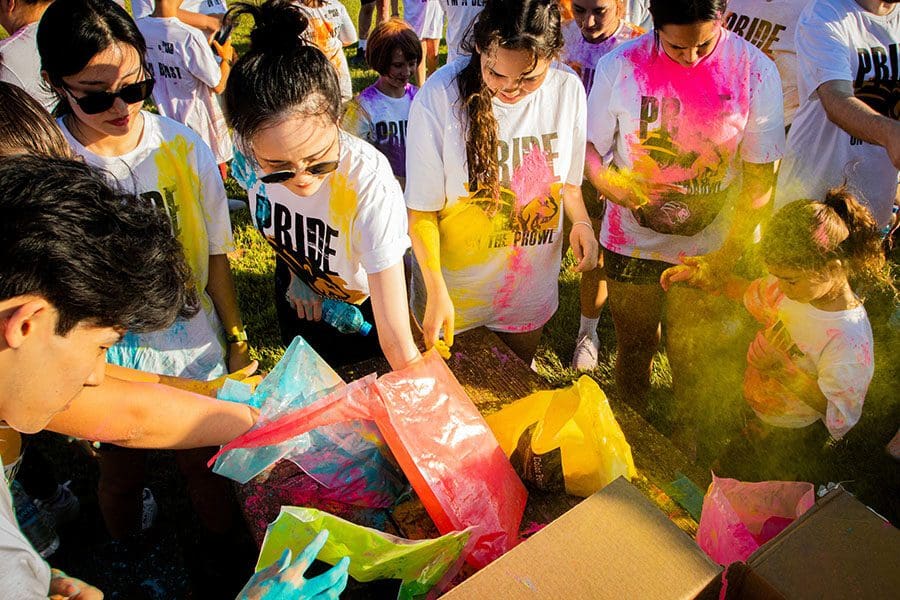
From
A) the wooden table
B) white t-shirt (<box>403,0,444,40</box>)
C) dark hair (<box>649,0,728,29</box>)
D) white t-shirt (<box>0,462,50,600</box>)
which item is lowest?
white t-shirt (<box>403,0,444,40</box>)

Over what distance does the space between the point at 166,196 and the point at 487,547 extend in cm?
134

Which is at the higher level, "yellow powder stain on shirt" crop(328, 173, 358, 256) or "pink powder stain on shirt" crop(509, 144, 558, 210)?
"yellow powder stain on shirt" crop(328, 173, 358, 256)

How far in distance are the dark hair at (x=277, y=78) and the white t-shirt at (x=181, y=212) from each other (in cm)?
27

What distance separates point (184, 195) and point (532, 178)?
3.63ft

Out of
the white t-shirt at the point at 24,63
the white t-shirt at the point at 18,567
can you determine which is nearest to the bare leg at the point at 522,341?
the white t-shirt at the point at 18,567

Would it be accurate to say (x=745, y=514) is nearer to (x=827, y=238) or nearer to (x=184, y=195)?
(x=827, y=238)

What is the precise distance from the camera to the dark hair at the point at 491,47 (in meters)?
1.82

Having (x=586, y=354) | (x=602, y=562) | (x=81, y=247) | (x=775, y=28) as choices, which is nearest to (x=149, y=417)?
(x=81, y=247)

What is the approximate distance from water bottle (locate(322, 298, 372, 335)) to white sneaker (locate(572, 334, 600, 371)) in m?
1.52

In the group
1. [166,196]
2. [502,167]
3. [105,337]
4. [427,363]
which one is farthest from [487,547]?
[166,196]

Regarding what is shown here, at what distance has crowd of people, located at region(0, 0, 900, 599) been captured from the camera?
1030 mm

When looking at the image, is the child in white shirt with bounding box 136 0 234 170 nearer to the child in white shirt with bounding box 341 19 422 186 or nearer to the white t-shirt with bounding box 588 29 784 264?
the child in white shirt with bounding box 341 19 422 186

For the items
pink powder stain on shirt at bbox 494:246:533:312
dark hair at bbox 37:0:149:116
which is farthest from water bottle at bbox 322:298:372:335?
dark hair at bbox 37:0:149:116

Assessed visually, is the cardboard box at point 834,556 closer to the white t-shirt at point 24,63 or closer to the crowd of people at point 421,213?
the crowd of people at point 421,213
